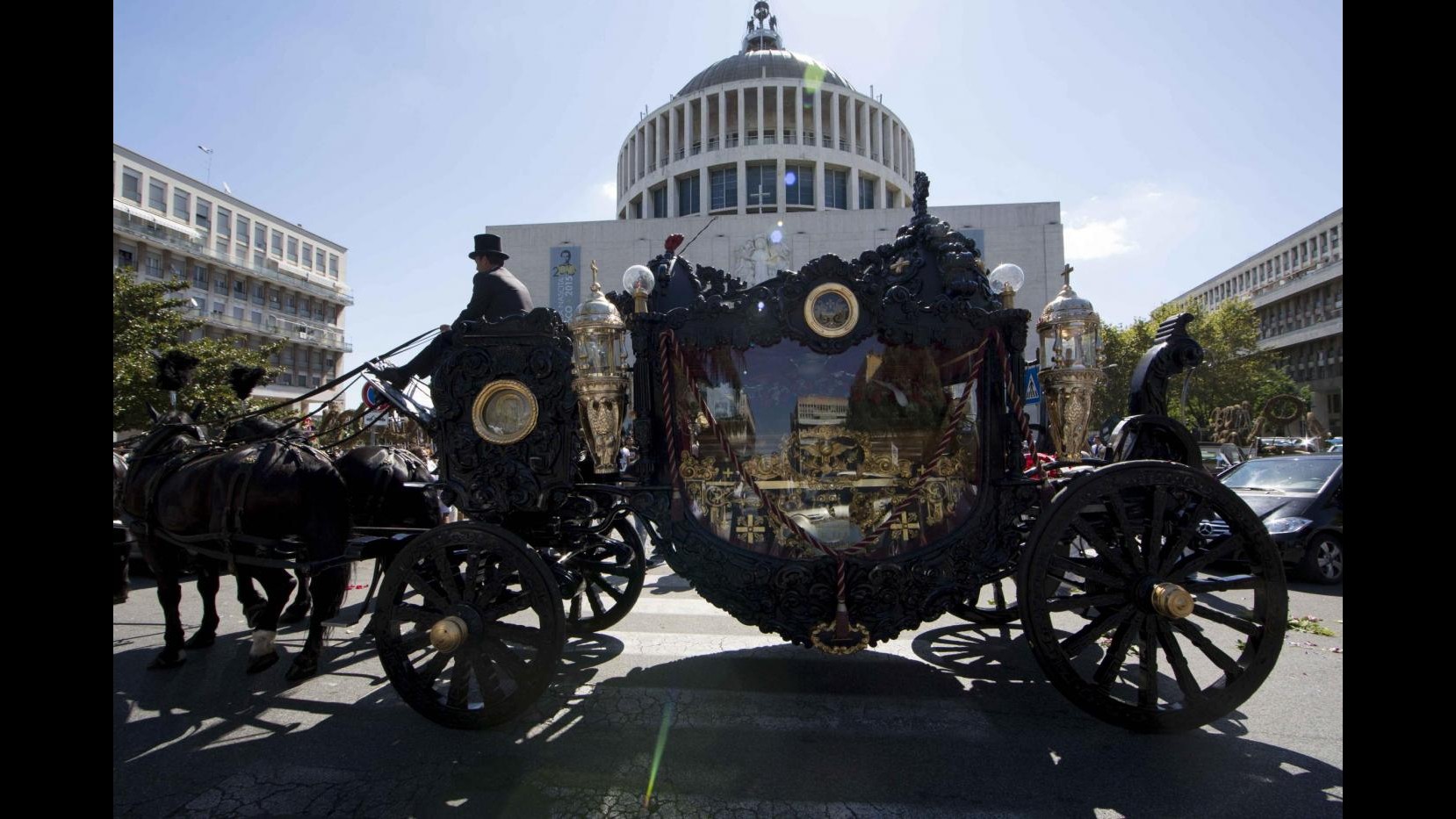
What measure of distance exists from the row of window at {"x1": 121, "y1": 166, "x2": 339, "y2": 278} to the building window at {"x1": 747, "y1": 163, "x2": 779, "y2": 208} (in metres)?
34.2

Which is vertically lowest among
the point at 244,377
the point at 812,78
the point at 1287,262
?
the point at 244,377

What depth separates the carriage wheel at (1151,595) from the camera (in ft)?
10.4

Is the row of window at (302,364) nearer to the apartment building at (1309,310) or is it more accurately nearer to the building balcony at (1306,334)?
the apartment building at (1309,310)

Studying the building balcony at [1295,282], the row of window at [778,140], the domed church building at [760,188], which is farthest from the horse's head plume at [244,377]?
the building balcony at [1295,282]

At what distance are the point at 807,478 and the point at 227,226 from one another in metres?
54.7

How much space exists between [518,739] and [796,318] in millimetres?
2680

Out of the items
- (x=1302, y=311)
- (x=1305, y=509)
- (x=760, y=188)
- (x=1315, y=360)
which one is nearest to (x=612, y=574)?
(x=1305, y=509)

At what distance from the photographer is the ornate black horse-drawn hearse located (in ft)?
11.4

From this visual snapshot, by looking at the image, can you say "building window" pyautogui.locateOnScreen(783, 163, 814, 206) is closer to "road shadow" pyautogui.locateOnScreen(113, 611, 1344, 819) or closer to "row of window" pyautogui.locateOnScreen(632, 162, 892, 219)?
"row of window" pyautogui.locateOnScreen(632, 162, 892, 219)

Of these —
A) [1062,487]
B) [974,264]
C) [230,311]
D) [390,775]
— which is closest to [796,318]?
[974,264]

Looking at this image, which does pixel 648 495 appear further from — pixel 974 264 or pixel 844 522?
pixel 974 264

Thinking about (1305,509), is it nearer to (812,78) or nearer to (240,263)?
(812,78)

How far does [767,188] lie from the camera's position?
4503 cm

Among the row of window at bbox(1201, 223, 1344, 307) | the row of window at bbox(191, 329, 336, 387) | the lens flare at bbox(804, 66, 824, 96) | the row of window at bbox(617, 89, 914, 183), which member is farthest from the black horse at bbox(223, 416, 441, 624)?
the row of window at bbox(1201, 223, 1344, 307)
